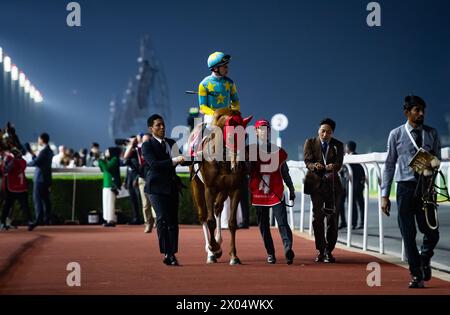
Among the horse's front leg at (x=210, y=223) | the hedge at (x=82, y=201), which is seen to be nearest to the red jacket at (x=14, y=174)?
the hedge at (x=82, y=201)

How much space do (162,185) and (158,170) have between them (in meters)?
0.18

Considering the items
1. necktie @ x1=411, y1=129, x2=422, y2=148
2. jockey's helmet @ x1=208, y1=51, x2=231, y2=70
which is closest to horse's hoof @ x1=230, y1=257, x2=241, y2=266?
jockey's helmet @ x1=208, y1=51, x2=231, y2=70

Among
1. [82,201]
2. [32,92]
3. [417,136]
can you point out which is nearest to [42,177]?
[82,201]

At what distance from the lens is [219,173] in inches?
454

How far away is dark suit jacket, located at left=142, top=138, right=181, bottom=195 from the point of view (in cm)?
1155

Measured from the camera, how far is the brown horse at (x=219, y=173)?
36.8 ft

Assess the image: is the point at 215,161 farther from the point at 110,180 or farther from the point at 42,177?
the point at 110,180

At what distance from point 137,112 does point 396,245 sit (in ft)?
198

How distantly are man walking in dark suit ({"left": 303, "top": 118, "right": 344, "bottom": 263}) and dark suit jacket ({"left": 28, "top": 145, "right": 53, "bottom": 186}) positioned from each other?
9.53 metres

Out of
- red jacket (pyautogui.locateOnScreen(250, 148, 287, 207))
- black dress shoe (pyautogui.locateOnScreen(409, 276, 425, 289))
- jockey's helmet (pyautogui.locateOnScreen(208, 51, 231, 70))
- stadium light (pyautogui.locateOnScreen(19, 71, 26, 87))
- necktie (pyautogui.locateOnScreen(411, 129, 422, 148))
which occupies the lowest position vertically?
black dress shoe (pyautogui.locateOnScreen(409, 276, 425, 289))

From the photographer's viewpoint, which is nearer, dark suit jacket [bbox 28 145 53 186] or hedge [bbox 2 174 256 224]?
dark suit jacket [bbox 28 145 53 186]

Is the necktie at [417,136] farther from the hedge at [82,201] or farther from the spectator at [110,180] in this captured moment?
the hedge at [82,201]

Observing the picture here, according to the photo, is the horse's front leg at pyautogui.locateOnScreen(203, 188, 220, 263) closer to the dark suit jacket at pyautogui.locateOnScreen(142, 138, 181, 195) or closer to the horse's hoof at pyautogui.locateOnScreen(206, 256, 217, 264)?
the horse's hoof at pyautogui.locateOnScreen(206, 256, 217, 264)
